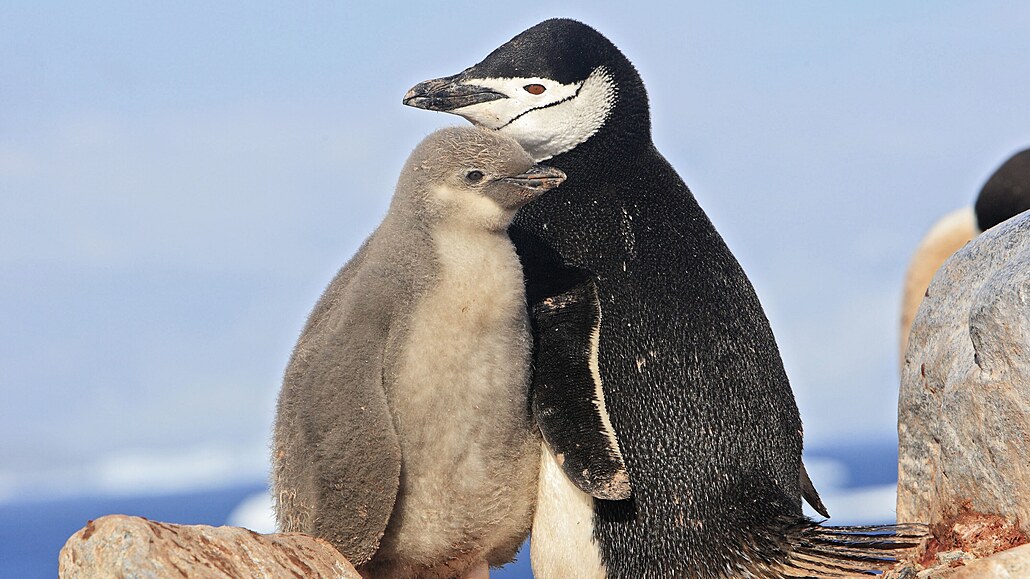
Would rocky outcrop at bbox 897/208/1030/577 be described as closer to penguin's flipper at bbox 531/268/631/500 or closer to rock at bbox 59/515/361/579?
penguin's flipper at bbox 531/268/631/500

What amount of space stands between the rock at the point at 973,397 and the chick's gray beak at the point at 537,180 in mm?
991

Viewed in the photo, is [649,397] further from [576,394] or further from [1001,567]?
[1001,567]

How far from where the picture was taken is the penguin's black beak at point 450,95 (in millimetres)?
2736

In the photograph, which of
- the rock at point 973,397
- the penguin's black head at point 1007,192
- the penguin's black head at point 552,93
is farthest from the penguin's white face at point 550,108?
the penguin's black head at point 1007,192

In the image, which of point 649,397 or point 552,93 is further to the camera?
point 552,93

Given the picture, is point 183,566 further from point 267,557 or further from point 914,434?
point 914,434

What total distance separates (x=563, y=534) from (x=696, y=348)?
1.58 ft

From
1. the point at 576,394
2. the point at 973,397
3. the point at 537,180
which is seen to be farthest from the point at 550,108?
the point at 973,397

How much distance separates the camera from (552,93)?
270 centimetres

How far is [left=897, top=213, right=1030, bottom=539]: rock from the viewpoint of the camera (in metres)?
2.51

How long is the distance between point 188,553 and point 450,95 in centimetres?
119

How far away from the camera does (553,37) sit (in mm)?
2723

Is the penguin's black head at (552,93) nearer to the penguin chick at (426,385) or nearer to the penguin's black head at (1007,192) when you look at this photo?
the penguin chick at (426,385)

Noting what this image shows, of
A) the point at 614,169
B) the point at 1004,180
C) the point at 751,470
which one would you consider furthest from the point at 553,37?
the point at 1004,180
